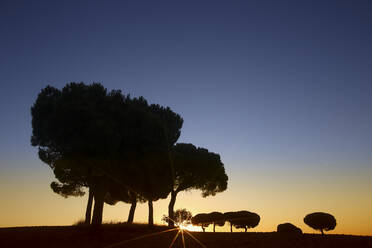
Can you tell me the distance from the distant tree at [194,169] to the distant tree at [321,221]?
11.0m

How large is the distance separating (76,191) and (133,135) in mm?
10630

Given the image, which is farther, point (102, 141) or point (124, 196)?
point (124, 196)

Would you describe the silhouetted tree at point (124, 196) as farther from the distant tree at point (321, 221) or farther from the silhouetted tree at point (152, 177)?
the distant tree at point (321, 221)

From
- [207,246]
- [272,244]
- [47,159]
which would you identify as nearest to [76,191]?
[47,159]

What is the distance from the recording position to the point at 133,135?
90.2ft

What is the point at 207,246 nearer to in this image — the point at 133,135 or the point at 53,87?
the point at 133,135

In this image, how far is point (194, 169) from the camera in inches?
1421

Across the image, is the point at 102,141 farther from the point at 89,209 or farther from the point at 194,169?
the point at 194,169

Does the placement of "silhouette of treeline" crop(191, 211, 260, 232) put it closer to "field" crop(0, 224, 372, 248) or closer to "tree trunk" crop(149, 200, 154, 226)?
"tree trunk" crop(149, 200, 154, 226)

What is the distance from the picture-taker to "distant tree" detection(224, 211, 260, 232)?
42.4 metres

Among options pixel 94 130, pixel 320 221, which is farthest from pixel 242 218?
pixel 94 130

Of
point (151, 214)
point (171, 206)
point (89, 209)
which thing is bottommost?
point (151, 214)

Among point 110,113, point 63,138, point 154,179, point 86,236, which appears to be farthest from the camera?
point 154,179

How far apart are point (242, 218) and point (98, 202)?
22.4 metres
